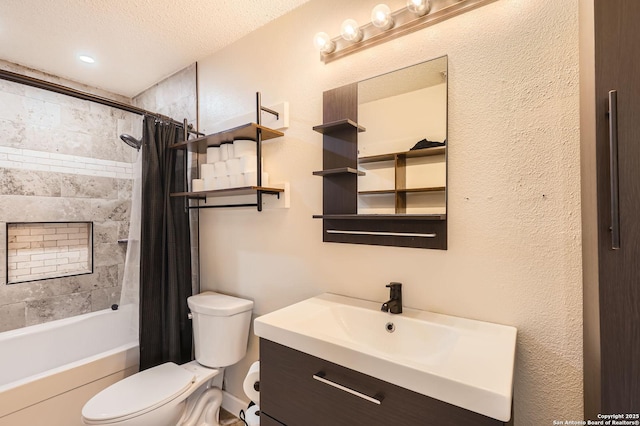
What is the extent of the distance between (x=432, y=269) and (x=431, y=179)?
37 centimetres

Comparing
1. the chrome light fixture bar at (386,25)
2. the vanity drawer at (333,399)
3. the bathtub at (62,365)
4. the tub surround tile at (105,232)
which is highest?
the chrome light fixture bar at (386,25)

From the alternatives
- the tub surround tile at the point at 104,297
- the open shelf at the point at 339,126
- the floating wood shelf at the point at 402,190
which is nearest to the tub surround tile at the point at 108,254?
the tub surround tile at the point at 104,297

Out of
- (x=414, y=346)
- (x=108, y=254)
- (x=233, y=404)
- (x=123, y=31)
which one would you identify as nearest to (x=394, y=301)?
(x=414, y=346)

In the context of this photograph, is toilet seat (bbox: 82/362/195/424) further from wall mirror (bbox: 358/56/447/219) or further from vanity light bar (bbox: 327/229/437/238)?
wall mirror (bbox: 358/56/447/219)

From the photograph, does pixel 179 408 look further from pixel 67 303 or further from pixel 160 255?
pixel 67 303

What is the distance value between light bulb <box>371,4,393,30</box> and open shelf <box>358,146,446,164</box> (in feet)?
1.84

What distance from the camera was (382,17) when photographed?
129 centimetres

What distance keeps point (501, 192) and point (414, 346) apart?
659 mm

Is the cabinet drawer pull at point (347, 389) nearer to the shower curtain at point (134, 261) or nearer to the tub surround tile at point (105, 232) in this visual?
the shower curtain at point (134, 261)

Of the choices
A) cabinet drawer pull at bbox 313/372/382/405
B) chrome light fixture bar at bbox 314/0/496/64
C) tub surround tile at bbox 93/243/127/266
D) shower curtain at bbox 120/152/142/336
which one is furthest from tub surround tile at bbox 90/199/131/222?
cabinet drawer pull at bbox 313/372/382/405

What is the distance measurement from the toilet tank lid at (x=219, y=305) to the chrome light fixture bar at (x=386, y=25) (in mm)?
1450

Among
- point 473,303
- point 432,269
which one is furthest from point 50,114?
point 473,303

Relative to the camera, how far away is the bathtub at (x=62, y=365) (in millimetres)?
1529

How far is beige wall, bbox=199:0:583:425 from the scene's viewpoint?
0.99 m
